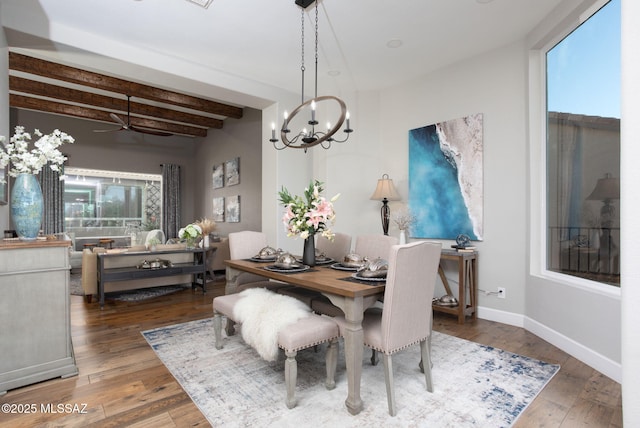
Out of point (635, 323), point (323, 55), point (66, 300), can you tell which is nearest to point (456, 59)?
point (323, 55)

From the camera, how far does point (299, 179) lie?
498cm

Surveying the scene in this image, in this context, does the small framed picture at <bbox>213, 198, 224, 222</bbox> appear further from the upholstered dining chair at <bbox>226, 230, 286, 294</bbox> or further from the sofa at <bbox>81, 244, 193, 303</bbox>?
the upholstered dining chair at <bbox>226, 230, 286, 294</bbox>

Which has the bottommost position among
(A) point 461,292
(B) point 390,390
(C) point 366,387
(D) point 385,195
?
(C) point 366,387

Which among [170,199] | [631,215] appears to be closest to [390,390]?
[631,215]

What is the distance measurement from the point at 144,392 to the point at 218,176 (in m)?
6.32

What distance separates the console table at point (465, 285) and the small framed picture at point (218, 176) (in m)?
5.60

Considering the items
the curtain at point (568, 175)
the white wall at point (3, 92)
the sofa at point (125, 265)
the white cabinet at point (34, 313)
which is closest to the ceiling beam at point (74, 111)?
the sofa at point (125, 265)

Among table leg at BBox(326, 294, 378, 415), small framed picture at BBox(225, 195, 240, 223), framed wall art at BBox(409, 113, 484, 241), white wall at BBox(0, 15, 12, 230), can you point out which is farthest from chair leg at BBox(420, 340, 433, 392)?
small framed picture at BBox(225, 195, 240, 223)

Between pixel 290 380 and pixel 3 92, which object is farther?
pixel 3 92

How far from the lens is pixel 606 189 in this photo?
8.64 feet

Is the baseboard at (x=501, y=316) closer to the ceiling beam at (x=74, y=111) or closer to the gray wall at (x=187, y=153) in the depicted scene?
the gray wall at (x=187, y=153)

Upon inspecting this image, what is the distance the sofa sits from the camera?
14.7 feet

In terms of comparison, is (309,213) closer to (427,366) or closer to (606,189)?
(427,366)

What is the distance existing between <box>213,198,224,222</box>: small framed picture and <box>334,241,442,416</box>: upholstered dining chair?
6.07 metres
